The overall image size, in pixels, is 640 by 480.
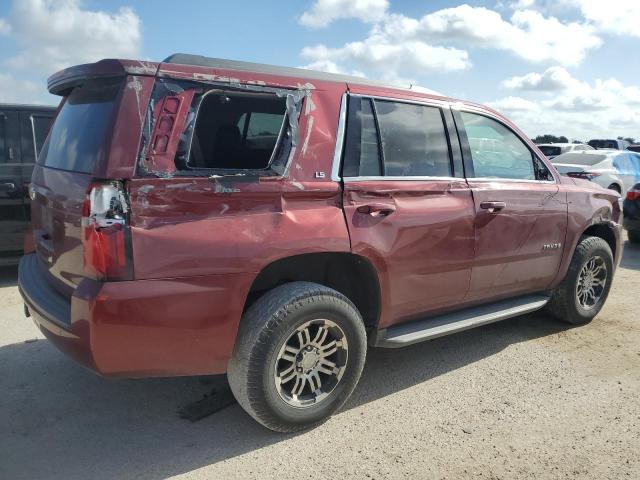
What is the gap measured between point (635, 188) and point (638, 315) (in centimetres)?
456

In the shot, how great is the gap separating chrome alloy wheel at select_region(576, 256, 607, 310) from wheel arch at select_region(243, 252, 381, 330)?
234 cm

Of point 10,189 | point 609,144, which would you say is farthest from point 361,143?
point 609,144

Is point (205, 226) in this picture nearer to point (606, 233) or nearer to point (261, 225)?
point (261, 225)

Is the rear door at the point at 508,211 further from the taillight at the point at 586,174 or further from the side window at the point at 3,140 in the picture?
the taillight at the point at 586,174

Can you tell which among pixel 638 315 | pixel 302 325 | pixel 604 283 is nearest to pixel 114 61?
pixel 302 325

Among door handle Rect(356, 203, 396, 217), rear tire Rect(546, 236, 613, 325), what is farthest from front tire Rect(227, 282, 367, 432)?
rear tire Rect(546, 236, 613, 325)

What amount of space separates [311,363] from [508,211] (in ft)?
6.21

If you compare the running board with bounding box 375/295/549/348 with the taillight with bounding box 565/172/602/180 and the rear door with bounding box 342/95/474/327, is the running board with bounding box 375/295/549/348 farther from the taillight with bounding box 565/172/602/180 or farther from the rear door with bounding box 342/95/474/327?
the taillight with bounding box 565/172/602/180

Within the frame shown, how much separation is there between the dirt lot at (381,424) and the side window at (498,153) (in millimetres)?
1401

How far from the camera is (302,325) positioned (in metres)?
2.84

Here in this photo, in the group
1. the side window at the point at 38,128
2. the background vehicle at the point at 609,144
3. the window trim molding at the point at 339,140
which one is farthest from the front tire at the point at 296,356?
the background vehicle at the point at 609,144

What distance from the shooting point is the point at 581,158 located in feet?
38.4

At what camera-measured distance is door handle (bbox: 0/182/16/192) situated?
565 centimetres

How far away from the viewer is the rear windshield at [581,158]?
11.5 metres
